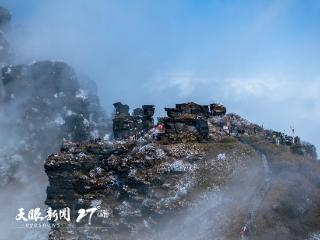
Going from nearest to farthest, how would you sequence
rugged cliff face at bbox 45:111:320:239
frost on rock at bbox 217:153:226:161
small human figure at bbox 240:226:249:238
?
1. small human figure at bbox 240:226:249:238
2. rugged cliff face at bbox 45:111:320:239
3. frost on rock at bbox 217:153:226:161

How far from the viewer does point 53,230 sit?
9394cm

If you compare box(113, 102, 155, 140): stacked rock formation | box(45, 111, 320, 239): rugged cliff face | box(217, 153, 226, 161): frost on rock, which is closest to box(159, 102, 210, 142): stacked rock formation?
box(45, 111, 320, 239): rugged cliff face

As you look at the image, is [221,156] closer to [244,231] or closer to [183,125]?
[183,125]

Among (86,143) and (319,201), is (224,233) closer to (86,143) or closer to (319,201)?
(319,201)

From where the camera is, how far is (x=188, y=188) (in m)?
87.4

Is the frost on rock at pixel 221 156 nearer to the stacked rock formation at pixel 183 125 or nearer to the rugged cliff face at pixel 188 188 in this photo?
the rugged cliff face at pixel 188 188

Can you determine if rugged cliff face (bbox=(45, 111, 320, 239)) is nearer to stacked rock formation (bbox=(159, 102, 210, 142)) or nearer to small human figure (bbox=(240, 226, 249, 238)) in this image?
small human figure (bbox=(240, 226, 249, 238))

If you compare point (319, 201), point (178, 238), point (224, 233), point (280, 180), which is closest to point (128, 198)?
point (178, 238)

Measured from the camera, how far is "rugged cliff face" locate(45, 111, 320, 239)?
7762 centimetres

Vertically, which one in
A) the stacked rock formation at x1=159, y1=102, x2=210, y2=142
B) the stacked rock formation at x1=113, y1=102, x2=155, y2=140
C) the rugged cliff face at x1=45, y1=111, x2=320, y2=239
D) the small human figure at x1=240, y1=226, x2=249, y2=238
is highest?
the stacked rock formation at x1=113, y1=102, x2=155, y2=140

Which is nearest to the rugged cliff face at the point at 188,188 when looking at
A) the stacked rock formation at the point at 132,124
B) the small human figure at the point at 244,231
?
the small human figure at the point at 244,231

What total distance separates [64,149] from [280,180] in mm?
46667

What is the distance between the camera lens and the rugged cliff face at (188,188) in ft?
255

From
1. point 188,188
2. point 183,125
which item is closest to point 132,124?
point 183,125
